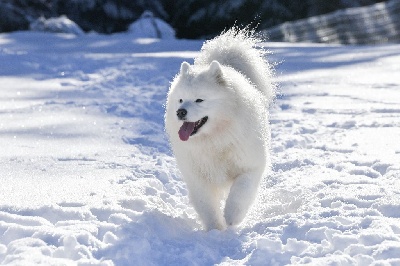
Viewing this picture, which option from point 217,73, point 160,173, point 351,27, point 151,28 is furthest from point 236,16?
point 217,73

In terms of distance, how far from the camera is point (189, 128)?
14.4ft

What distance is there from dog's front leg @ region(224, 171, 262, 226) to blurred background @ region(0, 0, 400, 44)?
999 centimetres

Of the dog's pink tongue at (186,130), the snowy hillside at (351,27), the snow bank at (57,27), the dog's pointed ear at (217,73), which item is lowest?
the snow bank at (57,27)

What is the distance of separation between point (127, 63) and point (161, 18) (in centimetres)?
666

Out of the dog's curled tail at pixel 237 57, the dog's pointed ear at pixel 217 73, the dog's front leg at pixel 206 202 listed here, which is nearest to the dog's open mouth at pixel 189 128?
the dog's pointed ear at pixel 217 73

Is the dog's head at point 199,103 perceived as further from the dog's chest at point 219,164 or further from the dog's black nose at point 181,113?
the dog's chest at point 219,164

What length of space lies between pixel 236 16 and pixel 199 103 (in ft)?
39.0

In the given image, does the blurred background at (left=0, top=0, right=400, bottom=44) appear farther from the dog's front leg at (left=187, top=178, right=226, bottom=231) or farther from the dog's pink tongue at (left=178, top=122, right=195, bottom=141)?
the dog's pink tongue at (left=178, top=122, right=195, bottom=141)

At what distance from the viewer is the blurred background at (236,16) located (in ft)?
47.6

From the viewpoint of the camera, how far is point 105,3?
17156mm

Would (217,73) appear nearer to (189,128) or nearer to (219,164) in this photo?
(189,128)

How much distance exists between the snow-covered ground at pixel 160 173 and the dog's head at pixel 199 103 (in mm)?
590

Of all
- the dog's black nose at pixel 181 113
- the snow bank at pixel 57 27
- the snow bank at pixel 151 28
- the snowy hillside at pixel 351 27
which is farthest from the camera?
the snow bank at pixel 151 28

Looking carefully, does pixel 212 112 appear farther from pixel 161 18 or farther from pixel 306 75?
pixel 161 18
